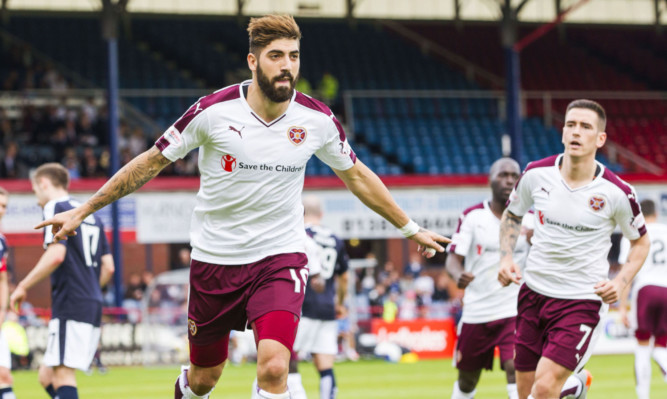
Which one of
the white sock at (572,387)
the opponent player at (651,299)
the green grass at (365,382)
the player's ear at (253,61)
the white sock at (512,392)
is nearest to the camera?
the player's ear at (253,61)

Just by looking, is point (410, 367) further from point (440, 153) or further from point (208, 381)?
point (208, 381)

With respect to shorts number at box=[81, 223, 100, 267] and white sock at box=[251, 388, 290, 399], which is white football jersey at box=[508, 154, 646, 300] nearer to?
white sock at box=[251, 388, 290, 399]

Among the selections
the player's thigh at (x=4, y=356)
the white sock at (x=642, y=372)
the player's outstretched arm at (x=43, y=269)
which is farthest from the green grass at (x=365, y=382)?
the player's outstretched arm at (x=43, y=269)

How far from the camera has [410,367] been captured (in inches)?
750

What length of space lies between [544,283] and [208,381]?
2439 mm

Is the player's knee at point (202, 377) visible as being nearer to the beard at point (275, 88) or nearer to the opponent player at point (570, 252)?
the beard at point (275, 88)

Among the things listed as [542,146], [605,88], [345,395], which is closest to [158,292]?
[345,395]

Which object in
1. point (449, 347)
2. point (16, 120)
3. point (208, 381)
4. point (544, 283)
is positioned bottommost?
point (449, 347)

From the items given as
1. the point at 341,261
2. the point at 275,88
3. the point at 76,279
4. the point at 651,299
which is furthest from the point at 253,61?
the point at 651,299

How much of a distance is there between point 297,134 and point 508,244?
2.13 meters

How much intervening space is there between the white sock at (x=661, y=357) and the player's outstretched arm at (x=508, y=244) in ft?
10.9

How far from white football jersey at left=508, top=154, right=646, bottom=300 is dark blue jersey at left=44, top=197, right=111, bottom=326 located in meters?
3.66

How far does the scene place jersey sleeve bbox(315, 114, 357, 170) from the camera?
629 cm

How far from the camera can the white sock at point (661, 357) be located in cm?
1006
